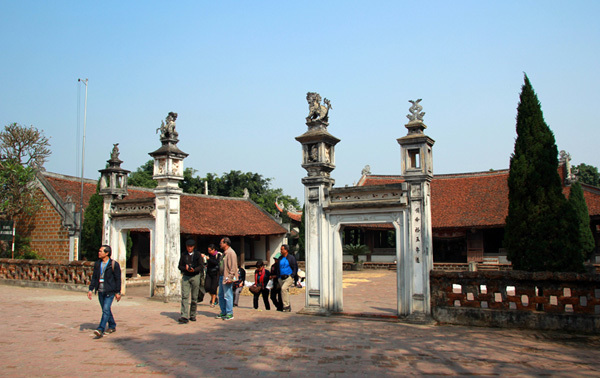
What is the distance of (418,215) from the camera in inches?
417

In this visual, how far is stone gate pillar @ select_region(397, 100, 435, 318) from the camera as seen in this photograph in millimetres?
10359

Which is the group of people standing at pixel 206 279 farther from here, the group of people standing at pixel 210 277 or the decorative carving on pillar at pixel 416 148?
the decorative carving on pillar at pixel 416 148

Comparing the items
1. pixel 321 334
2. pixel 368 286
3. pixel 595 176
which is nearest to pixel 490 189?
pixel 368 286

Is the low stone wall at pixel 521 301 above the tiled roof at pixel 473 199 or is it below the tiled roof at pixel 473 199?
below

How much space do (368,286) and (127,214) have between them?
37.1 ft

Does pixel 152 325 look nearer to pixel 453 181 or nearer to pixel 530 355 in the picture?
pixel 530 355

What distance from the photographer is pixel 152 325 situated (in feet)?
31.7

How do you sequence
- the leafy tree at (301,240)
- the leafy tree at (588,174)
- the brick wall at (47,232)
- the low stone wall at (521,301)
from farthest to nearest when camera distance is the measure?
1. the leafy tree at (588,174)
2. the leafy tree at (301,240)
3. the brick wall at (47,232)
4. the low stone wall at (521,301)

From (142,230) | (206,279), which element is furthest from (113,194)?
(142,230)

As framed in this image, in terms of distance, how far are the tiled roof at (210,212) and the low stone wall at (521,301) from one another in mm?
18187

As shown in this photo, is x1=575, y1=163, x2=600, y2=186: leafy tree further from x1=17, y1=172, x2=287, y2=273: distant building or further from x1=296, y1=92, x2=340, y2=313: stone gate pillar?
x1=296, y1=92, x2=340, y2=313: stone gate pillar

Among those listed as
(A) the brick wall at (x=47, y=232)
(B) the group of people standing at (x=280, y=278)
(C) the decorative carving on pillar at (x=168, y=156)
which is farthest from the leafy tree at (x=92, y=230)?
(B) the group of people standing at (x=280, y=278)

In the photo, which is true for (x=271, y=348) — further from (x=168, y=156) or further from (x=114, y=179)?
(x=114, y=179)

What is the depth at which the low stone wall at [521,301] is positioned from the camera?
360 inches
